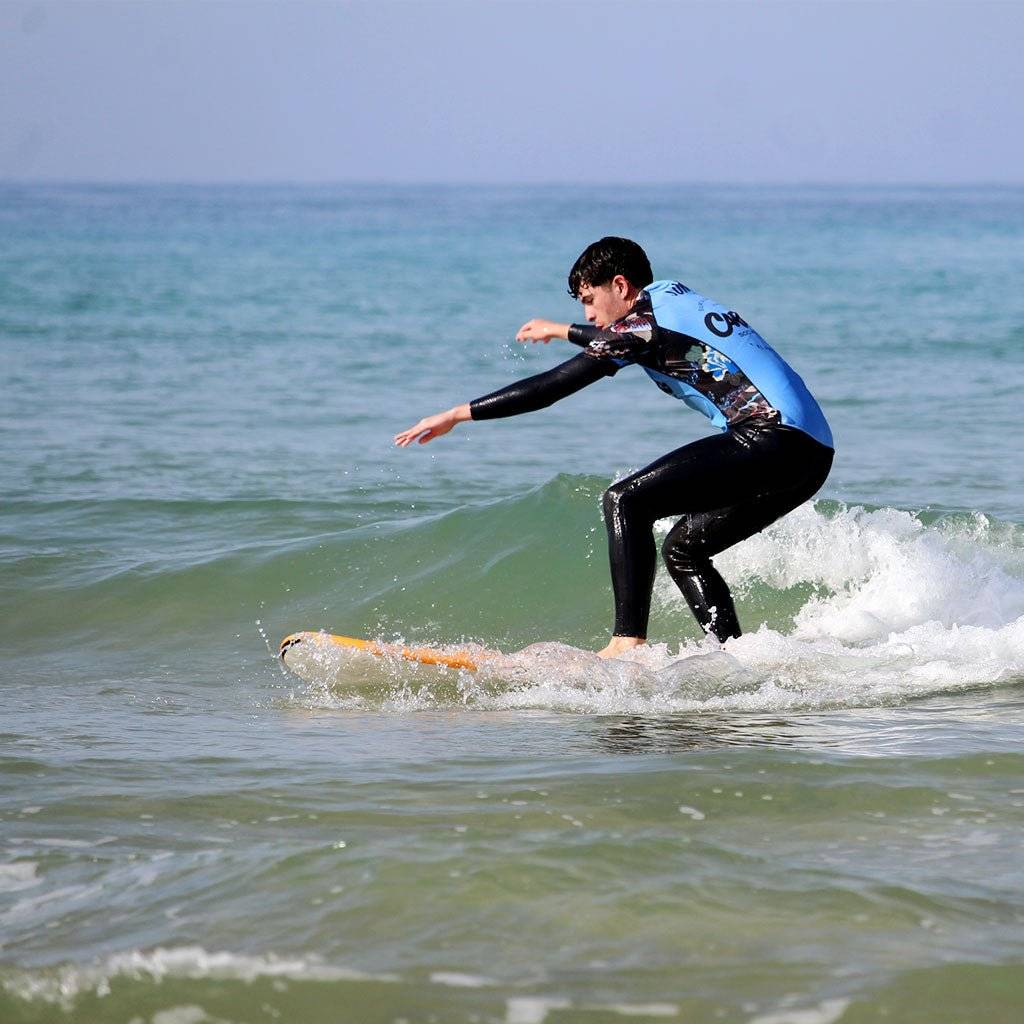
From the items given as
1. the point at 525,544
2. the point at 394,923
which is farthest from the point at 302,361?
the point at 394,923

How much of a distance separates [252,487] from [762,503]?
624cm

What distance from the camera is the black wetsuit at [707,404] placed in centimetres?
561

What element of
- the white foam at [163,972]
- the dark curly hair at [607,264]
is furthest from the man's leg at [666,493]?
the white foam at [163,972]

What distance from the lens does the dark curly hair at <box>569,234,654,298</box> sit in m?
5.70

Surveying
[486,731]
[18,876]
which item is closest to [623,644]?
[486,731]

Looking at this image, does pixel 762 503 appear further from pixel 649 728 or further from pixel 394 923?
pixel 394 923

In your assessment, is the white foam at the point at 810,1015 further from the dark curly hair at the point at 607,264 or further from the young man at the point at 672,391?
the dark curly hair at the point at 607,264

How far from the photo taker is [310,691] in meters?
6.25

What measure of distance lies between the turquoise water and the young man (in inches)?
22.3

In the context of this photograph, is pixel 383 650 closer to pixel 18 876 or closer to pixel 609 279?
pixel 609 279

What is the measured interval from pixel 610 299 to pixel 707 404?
1.93 ft

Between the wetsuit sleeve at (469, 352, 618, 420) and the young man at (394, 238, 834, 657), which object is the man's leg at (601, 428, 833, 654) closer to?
the young man at (394, 238, 834, 657)

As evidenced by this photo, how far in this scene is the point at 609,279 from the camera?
5.71 m

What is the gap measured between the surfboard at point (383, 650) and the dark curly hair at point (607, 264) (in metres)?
1.55
